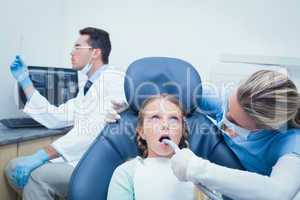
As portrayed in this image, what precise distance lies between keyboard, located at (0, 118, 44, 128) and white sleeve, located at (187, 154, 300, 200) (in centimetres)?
129

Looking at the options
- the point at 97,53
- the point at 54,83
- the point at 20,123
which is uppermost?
the point at 97,53

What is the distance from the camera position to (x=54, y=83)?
2.07m

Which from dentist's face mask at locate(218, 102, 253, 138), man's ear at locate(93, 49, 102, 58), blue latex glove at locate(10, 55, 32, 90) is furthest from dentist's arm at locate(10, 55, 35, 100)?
dentist's face mask at locate(218, 102, 253, 138)

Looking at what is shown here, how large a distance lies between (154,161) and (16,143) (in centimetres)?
86

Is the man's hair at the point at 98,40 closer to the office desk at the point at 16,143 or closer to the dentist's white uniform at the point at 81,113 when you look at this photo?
the dentist's white uniform at the point at 81,113

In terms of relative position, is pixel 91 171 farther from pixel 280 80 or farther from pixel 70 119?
pixel 70 119

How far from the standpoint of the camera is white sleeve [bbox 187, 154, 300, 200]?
2.77 ft

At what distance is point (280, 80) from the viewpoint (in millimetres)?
1004

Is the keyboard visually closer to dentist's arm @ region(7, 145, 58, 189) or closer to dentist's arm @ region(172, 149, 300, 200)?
dentist's arm @ region(7, 145, 58, 189)

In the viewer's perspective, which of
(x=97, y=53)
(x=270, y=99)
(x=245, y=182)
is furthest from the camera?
(x=97, y=53)

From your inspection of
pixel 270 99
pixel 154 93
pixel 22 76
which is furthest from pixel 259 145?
pixel 22 76

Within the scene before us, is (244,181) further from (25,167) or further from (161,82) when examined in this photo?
Answer: (25,167)

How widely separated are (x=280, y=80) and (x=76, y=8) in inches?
73.3

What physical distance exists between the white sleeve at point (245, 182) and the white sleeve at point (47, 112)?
1146 mm
